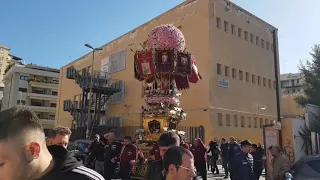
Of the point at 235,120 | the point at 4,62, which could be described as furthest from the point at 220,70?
the point at 4,62

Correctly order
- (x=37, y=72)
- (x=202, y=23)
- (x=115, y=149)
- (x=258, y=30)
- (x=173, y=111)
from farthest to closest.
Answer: (x=37, y=72) < (x=258, y=30) < (x=202, y=23) < (x=173, y=111) < (x=115, y=149)

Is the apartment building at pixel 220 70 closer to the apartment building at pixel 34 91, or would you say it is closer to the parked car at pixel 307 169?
the parked car at pixel 307 169

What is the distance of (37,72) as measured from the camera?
58.7 metres

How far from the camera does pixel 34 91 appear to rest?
5700 cm

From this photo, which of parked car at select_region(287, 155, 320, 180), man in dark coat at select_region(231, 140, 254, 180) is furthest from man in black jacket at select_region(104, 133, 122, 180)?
parked car at select_region(287, 155, 320, 180)

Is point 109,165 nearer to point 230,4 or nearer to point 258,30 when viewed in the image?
point 230,4

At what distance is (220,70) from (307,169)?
18.5 metres

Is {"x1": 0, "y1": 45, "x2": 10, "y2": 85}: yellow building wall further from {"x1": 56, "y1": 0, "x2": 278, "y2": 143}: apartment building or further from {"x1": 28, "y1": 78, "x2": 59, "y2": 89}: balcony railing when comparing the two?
{"x1": 56, "y1": 0, "x2": 278, "y2": 143}: apartment building

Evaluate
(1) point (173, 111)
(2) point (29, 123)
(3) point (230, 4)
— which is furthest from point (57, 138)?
(3) point (230, 4)

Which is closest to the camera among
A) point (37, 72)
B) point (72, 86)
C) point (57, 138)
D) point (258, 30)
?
point (57, 138)

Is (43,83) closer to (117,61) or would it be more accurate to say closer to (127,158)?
(117,61)

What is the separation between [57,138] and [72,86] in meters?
40.3

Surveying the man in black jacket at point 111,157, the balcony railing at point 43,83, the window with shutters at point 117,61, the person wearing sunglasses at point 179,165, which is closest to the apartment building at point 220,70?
the window with shutters at point 117,61

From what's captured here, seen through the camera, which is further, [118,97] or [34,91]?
[34,91]
